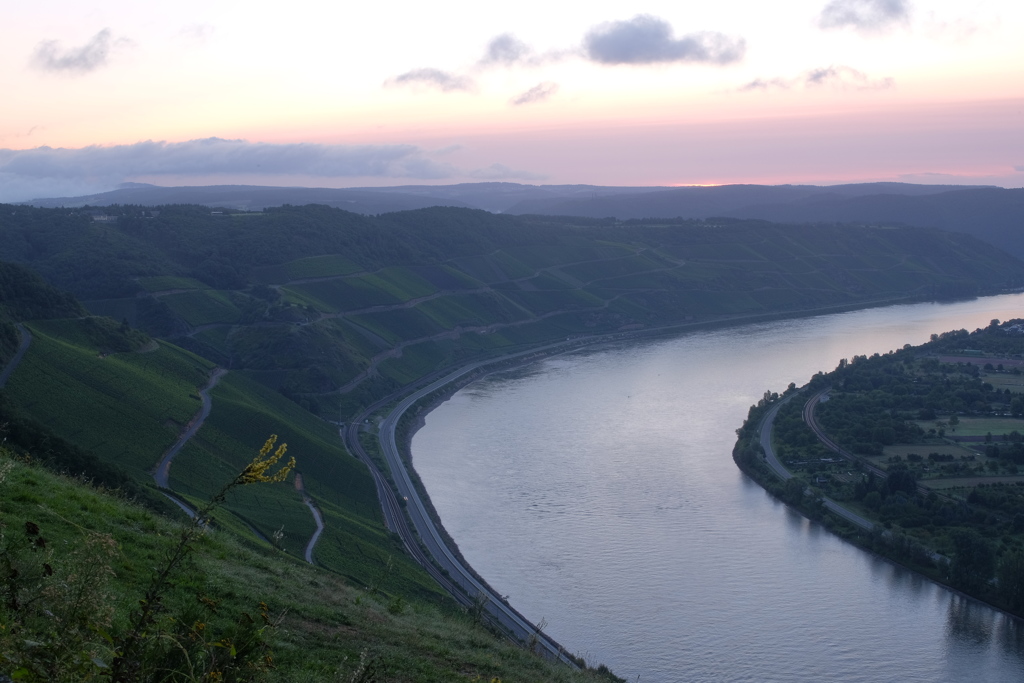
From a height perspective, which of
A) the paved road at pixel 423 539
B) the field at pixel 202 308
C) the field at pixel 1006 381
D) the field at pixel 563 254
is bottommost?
the paved road at pixel 423 539

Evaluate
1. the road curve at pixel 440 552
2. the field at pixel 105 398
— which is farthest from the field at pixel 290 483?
the road curve at pixel 440 552

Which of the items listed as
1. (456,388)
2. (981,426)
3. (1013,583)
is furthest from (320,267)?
(1013,583)

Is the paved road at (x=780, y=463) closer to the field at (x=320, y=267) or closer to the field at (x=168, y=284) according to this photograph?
the field at (x=320, y=267)

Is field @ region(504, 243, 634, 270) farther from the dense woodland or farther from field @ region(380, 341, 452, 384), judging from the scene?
the dense woodland

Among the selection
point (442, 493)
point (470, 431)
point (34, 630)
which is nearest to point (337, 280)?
point (470, 431)

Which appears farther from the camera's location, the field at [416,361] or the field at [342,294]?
the field at [342,294]

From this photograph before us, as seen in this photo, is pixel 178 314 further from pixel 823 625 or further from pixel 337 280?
pixel 823 625

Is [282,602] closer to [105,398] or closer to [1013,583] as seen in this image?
[1013,583]
